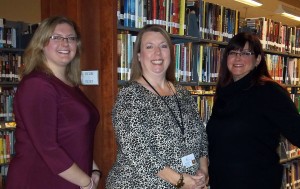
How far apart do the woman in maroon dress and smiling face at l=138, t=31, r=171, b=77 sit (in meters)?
0.40

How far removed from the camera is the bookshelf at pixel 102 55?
222cm

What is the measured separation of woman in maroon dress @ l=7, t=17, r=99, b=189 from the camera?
1611mm

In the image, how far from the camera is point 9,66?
4.59 meters

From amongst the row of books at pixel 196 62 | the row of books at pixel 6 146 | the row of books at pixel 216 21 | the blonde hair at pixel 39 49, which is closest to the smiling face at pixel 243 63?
the row of books at pixel 196 62

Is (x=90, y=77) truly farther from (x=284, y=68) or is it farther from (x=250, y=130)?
(x=284, y=68)

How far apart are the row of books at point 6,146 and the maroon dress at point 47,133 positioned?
2716mm

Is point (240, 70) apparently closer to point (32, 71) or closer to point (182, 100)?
point (182, 100)

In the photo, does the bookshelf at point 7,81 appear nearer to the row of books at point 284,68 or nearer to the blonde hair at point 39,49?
the blonde hair at point 39,49

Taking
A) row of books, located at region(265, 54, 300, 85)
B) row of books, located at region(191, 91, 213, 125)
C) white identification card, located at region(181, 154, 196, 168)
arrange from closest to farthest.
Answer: white identification card, located at region(181, 154, 196, 168)
row of books, located at region(191, 91, 213, 125)
row of books, located at region(265, 54, 300, 85)

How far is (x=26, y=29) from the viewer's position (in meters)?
4.93

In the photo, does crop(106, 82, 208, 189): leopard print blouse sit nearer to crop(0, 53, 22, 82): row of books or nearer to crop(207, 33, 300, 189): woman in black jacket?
crop(207, 33, 300, 189): woman in black jacket

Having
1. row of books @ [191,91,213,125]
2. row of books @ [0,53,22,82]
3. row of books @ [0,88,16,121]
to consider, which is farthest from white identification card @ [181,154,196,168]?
row of books @ [0,53,22,82]

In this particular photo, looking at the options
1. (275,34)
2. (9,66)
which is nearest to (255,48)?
(275,34)

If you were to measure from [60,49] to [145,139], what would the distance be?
669 mm
